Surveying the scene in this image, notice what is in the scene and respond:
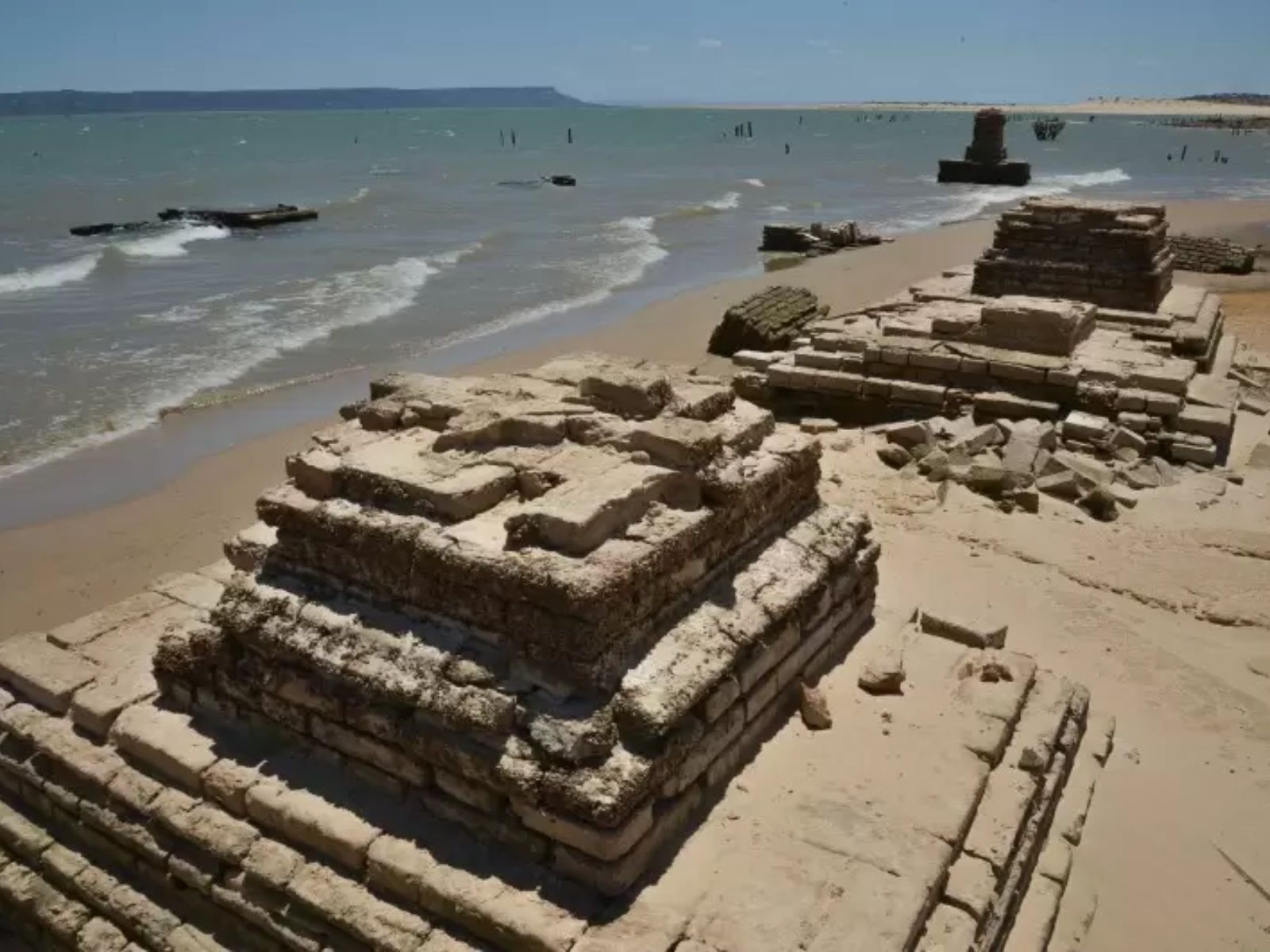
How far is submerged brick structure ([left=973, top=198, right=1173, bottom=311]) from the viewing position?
40.6ft

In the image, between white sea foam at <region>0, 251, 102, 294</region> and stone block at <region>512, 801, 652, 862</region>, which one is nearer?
stone block at <region>512, 801, 652, 862</region>

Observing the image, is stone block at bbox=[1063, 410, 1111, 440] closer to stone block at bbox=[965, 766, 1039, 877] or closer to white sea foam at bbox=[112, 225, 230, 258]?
stone block at bbox=[965, 766, 1039, 877]

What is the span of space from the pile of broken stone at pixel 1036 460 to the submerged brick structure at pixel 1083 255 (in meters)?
3.94

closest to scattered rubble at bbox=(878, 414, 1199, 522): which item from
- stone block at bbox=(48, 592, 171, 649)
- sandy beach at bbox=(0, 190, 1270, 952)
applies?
sandy beach at bbox=(0, 190, 1270, 952)

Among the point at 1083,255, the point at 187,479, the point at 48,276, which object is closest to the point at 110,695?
the point at 187,479

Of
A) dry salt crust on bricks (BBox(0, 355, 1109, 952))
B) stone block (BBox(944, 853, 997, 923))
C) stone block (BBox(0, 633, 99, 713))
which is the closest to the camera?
dry salt crust on bricks (BBox(0, 355, 1109, 952))

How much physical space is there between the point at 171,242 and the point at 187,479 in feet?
66.8

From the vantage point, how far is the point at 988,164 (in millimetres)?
44594

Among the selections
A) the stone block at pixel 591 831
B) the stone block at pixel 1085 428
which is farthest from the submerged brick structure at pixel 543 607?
the stone block at pixel 1085 428

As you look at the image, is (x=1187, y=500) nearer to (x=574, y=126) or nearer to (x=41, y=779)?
(x=41, y=779)

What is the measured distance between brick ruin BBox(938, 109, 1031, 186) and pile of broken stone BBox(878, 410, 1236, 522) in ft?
126

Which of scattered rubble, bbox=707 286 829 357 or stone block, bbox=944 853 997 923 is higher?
stone block, bbox=944 853 997 923

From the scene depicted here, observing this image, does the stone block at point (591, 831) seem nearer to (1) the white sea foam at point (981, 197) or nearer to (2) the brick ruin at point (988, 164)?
(1) the white sea foam at point (981, 197)

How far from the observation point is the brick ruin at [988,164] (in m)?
43.9
